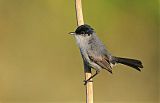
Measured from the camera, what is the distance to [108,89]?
507 cm

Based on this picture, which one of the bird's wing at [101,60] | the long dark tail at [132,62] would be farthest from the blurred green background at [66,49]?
the bird's wing at [101,60]

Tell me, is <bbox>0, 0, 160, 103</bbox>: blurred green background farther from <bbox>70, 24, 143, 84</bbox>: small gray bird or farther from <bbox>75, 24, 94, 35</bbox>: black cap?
<bbox>75, 24, 94, 35</bbox>: black cap

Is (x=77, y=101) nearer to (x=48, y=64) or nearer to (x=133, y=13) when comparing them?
(x=48, y=64)

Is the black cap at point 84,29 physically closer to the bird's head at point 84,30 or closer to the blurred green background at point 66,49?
the bird's head at point 84,30

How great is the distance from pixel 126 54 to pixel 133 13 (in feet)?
1.68

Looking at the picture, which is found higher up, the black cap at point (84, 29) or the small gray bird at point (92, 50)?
the black cap at point (84, 29)

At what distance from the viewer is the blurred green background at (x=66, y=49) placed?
16.6 ft

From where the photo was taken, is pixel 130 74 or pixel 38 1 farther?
pixel 38 1

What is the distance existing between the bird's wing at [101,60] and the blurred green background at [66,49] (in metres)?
1.42

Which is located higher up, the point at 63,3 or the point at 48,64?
the point at 63,3

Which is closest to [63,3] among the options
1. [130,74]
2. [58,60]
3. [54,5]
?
[54,5]

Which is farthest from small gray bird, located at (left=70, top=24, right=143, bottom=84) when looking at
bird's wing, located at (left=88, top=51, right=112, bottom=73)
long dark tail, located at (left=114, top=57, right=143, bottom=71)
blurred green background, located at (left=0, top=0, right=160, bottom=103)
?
blurred green background, located at (left=0, top=0, right=160, bottom=103)

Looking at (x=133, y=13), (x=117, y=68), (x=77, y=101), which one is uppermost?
(x=133, y=13)

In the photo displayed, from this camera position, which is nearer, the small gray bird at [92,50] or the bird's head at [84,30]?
the bird's head at [84,30]
